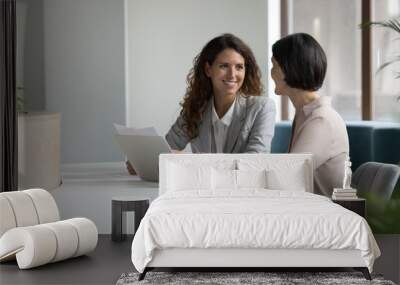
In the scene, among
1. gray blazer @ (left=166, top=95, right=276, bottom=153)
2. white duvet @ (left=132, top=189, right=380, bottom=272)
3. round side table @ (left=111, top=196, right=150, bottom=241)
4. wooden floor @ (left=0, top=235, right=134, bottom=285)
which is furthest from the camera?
gray blazer @ (left=166, top=95, right=276, bottom=153)

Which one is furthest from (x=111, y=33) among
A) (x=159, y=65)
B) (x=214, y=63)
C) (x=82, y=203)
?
(x=82, y=203)

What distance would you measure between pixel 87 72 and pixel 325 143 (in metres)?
2.07

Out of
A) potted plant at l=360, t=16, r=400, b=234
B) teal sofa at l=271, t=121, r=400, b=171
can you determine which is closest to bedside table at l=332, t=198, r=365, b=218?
potted plant at l=360, t=16, r=400, b=234

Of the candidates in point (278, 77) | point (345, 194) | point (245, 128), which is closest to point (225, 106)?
point (245, 128)

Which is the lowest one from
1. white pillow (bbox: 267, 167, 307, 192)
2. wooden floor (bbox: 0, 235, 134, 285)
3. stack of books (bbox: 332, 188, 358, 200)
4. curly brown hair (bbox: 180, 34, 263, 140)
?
wooden floor (bbox: 0, 235, 134, 285)

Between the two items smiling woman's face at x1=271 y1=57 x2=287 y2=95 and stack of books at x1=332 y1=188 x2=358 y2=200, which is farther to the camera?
smiling woman's face at x1=271 y1=57 x2=287 y2=95

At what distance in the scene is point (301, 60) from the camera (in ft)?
22.4

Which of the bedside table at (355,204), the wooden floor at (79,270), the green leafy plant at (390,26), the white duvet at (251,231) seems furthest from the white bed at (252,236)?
the green leafy plant at (390,26)

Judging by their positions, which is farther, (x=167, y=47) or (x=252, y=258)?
(x=167, y=47)

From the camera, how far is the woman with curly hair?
6.74m

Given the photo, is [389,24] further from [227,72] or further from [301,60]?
[227,72]

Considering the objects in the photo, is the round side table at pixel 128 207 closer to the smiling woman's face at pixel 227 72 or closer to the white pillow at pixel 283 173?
→ the white pillow at pixel 283 173

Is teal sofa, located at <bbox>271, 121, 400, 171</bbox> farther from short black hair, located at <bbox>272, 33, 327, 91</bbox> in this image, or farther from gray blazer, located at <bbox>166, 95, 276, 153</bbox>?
gray blazer, located at <bbox>166, 95, 276, 153</bbox>

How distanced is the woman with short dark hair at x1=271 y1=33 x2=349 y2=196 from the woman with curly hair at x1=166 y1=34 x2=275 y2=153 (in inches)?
8.2
